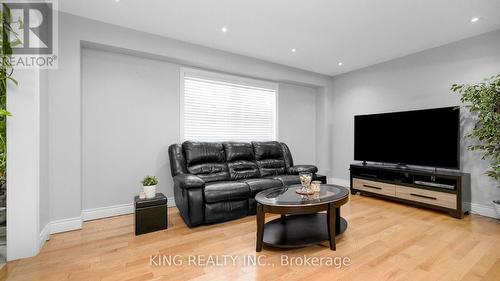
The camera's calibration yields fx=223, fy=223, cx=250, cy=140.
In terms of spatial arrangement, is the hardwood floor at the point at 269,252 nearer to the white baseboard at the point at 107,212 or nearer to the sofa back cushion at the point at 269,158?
the white baseboard at the point at 107,212

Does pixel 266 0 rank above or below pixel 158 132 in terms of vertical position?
above

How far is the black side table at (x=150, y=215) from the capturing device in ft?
8.52

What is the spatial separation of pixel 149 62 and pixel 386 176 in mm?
4448

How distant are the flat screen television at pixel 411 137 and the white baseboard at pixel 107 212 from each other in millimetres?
4286

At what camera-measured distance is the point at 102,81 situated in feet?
→ 10.4

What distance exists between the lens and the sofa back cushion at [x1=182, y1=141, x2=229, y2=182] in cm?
343

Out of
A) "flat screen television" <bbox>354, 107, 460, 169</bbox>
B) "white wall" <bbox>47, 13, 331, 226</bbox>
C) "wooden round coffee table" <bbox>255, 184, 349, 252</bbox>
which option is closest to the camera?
"wooden round coffee table" <bbox>255, 184, 349, 252</bbox>

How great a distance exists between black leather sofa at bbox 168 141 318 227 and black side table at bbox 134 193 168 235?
27cm

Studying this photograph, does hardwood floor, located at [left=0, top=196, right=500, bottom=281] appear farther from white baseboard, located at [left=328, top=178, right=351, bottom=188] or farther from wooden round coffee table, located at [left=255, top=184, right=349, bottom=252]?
white baseboard, located at [left=328, top=178, right=351, bottom=188]

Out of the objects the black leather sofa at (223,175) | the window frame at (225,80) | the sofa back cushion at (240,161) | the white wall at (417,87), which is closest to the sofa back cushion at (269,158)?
the black leather sofa at (223,175)

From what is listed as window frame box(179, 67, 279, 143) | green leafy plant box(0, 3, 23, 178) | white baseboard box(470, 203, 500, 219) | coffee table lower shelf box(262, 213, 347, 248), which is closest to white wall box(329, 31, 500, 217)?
white baseboard box(470, 203, 500, 219)

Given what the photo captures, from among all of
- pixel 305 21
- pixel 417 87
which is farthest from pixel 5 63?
pixel 417 87

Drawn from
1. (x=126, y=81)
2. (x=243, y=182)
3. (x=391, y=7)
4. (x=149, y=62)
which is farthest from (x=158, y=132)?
(x=391, y=7)

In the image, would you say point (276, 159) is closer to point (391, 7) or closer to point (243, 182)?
point (243, 182)
